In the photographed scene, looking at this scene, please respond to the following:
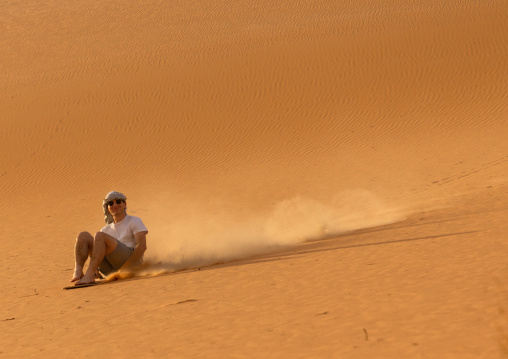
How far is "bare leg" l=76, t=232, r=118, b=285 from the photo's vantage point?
8094mm

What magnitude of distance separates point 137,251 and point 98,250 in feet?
1.41

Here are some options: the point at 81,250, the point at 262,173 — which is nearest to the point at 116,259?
the point at 81,250

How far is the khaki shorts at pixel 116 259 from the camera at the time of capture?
8.27 m

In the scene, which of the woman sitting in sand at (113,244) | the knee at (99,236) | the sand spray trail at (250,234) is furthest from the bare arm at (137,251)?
the knee at (99,236)

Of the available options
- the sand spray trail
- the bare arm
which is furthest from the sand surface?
the bare arm

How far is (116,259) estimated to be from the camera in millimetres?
8398

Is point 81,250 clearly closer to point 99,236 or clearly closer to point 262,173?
point 99,236

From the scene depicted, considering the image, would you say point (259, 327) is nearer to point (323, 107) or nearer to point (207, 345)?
point (207, 345)

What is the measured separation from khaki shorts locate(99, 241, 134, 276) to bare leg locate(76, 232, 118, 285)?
7 centimetres

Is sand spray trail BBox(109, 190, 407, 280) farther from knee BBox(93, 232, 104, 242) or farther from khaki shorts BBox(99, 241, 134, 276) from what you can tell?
knee BBox(93, 232, 104, 242)

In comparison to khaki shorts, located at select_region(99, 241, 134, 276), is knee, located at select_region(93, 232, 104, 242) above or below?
above

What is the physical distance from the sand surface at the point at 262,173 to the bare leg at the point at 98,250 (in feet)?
0.48

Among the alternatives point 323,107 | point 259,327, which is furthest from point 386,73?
point 259,327

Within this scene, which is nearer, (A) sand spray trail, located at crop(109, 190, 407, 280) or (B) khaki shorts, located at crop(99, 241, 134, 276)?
(B) khaki shorts, located at crop(99, 241, 134, 276)
